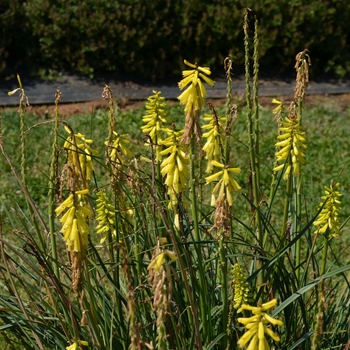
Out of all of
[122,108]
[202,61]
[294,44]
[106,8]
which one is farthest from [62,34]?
[294,44]

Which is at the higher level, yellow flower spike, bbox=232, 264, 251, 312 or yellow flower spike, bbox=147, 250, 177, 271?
yellow flower spike, bbox=147, 250, 177, 271

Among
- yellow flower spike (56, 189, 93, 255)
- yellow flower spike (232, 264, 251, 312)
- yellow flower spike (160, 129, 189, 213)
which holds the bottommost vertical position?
yellow flower spike (232, 264, 251, 312)

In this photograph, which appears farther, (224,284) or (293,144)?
(293,144)

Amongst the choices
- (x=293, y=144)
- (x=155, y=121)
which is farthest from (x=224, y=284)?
(x=155, y=121)

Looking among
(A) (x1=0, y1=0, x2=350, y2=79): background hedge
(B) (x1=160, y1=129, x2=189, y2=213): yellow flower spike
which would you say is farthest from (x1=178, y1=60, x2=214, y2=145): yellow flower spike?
(A) (x1=0, y1=0, x2=350, y2=79): background hedge

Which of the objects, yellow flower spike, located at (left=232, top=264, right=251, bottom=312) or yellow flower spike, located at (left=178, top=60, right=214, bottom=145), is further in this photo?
yellow flower spike, located at (left=232, top=264, right=251, bottom=312)

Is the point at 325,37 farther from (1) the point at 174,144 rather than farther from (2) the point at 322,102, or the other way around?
(1) the point at 174,144

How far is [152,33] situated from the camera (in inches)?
301

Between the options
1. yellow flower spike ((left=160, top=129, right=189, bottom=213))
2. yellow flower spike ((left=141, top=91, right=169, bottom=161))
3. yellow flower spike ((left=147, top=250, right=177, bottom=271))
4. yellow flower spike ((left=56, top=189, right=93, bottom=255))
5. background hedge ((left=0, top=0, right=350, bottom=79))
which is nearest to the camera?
yellow flower spike ((left=147, top=250, right=177, bottom=271))

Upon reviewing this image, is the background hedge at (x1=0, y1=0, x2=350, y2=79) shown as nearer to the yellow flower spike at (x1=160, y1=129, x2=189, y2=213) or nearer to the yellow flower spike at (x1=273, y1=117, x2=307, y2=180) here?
the yellow flower spike at (x1=273, y1=117, x2=307, y2=180)

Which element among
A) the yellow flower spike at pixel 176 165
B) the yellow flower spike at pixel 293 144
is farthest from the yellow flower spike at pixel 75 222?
the yellow flower spike at pixel 293 144

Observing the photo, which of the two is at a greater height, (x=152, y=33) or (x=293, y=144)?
(x=152, y=33)

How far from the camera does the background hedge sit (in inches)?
297

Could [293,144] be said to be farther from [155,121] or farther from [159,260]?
[159,260]
